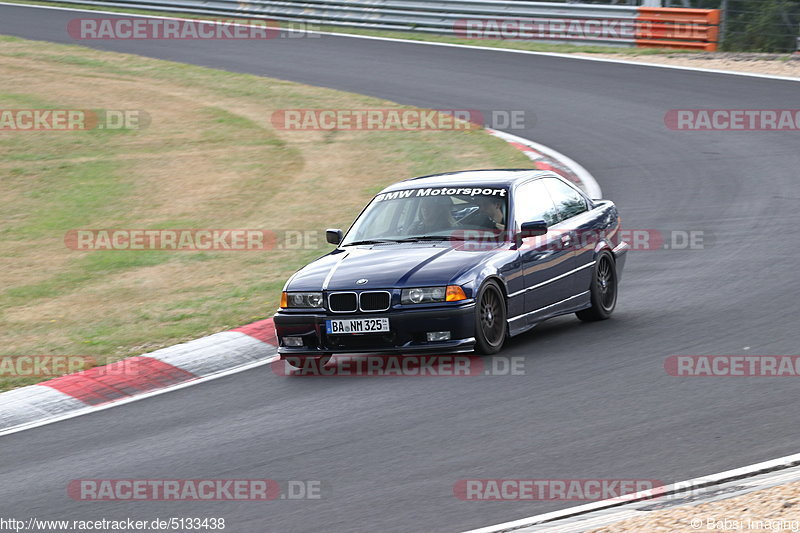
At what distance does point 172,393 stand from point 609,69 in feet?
65.7

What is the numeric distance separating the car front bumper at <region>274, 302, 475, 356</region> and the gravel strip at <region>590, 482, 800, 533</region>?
3.46 metres

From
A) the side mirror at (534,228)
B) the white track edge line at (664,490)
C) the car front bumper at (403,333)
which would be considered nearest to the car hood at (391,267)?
the car front bumper at (403,333)

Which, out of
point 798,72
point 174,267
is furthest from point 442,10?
point 174,267

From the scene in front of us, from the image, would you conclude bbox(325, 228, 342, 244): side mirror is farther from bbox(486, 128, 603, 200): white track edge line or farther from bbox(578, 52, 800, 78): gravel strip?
bbox(578, 52, 800, 78): gravel strip

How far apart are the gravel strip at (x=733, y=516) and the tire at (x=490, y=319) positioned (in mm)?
3561

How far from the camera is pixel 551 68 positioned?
2794cm

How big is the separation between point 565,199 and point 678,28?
19.9 m

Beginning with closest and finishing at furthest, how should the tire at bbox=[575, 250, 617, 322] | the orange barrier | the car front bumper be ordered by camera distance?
the car front bumper < the tire at bbox=[575, 250, 617, 322] < the orange barrier

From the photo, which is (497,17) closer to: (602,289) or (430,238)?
(602,289)

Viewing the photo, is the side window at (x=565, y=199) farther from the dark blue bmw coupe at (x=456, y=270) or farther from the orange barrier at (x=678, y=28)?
the orange barrier at (x=678, y=28)

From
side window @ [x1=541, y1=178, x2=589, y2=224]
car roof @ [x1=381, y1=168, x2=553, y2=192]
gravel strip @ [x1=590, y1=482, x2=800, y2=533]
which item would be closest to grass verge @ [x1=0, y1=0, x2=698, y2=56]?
side window @ [x1=541, y1=178, x2=589, y2=224]

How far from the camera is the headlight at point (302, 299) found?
940 centimetres

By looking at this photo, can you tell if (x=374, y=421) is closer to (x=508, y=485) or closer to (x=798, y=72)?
(x=508, y=485)

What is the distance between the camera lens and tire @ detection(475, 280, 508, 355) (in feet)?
30.3
